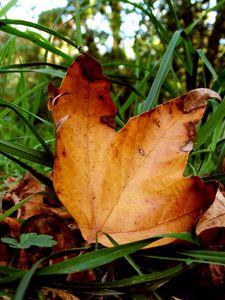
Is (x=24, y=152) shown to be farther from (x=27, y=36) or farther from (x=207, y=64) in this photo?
(x=207, y=64)

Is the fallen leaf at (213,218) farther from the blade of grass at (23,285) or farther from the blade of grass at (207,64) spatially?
the blade of grass at (207,64)

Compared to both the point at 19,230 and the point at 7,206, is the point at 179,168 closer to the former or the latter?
the point at 19,230

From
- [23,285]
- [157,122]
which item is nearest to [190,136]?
[157,122]

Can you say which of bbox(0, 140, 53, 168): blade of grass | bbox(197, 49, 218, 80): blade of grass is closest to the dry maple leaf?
bbox(0, 140, 53, 168): blade of grass

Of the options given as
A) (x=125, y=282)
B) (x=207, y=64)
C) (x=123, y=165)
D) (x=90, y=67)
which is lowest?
(x=125, y=282)

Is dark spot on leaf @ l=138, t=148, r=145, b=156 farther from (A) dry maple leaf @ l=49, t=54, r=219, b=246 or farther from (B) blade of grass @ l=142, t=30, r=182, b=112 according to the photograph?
(B) blade of grass @ l=142, t=30, r=182, b=112

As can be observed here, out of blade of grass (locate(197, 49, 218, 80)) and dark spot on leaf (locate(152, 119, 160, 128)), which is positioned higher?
blade of grass (locate(197, 49, 218, 80))

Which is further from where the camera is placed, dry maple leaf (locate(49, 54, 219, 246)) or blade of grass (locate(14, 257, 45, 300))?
dry maple leaf (locate(49, 54, 219, 246))

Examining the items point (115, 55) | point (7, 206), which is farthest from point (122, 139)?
point (115, 55)

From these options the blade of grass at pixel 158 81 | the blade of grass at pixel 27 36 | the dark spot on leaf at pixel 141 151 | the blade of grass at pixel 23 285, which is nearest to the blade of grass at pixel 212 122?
the blade of grass at pixel 158 81
